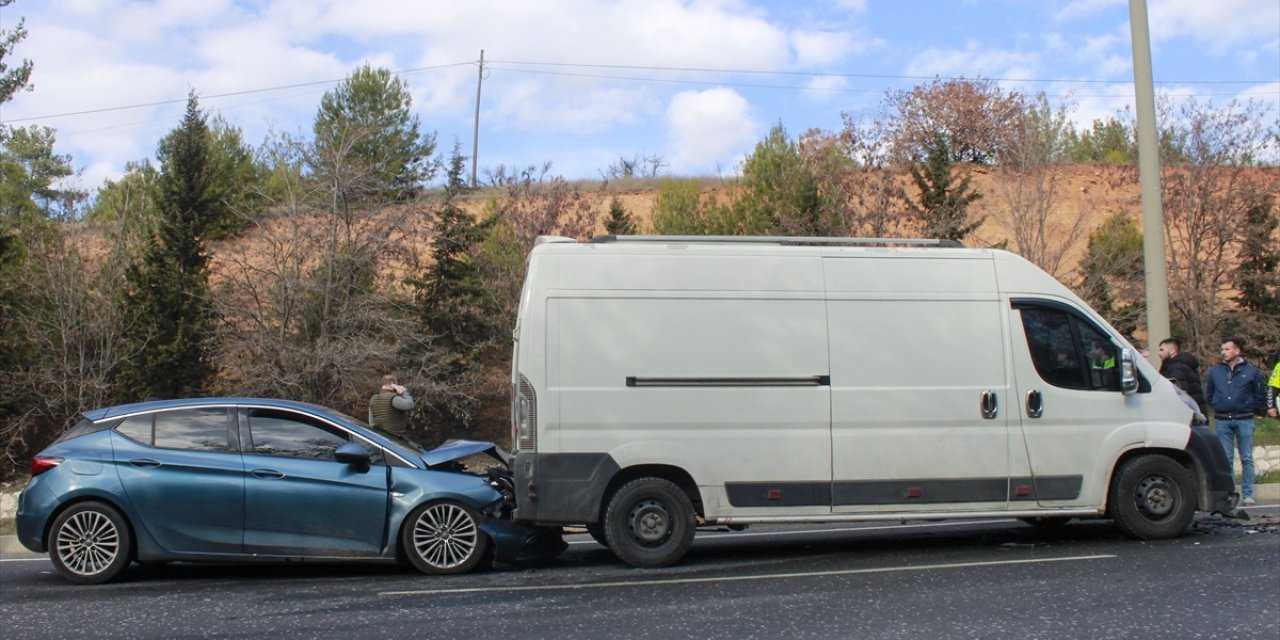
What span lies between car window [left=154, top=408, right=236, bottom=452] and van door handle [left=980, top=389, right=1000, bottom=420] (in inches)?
240

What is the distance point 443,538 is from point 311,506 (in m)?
1.06

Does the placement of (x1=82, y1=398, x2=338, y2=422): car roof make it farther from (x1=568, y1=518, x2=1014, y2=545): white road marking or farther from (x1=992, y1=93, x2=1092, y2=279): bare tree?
(x1=992, y1=93, x2=1092, y2=279): bare tree

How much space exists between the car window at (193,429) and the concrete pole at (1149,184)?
9.67 metres

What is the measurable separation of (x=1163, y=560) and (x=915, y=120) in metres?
30.6

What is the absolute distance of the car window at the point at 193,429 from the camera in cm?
847

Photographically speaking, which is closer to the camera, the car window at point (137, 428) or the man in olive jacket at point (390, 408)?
the car window at point (137, 428)

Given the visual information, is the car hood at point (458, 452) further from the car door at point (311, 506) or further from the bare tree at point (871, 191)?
the bare tree at point (871, 191)

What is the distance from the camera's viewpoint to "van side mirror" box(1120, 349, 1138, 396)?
28.7 ft

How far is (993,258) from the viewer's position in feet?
A: 29.1

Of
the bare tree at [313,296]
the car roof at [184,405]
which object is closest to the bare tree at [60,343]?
the bare tree at [313,296]

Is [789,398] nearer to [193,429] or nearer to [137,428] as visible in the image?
[193,429]

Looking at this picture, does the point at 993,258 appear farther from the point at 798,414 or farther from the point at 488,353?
the point at 488,353

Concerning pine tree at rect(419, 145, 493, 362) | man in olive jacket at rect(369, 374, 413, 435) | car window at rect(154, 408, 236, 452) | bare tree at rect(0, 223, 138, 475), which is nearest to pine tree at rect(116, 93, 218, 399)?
bare tree at rect(0, 223, 138, 475)

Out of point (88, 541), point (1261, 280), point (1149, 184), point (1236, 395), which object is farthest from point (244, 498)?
point (1261, 280)
